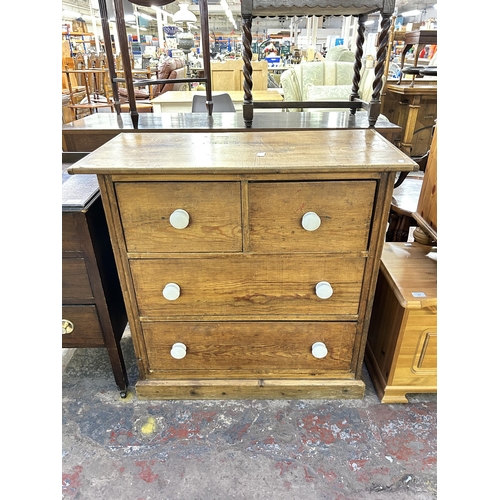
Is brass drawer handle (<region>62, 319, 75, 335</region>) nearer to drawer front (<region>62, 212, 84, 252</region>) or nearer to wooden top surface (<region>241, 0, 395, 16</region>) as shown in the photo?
drawer front (<region>62, 212, 84, 252</region>)

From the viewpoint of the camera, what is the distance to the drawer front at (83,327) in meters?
1.28

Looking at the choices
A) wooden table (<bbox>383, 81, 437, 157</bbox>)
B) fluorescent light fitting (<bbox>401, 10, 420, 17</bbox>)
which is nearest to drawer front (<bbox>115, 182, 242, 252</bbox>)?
wooden table (<bbox>383, 81, 437, 157</bbox>)

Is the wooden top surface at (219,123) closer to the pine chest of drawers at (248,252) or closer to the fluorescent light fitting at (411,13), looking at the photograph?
the pine chest of drawers at (248,252)

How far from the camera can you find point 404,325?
1.27 m

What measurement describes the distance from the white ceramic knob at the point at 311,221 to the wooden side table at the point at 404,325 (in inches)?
18.6

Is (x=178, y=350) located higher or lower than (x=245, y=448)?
higher

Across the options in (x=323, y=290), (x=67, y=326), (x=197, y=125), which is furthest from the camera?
(x=197, y=125)

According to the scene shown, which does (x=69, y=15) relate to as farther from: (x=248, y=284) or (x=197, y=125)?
(x=248, y=284)

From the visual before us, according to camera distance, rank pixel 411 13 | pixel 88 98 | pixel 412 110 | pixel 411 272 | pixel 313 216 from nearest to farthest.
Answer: pixel 313 216 → pixel 411 272 → pixel 412 110 → pixel 88 98 → pixel 411 13

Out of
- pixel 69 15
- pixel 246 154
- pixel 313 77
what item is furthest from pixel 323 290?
pixel 69 15

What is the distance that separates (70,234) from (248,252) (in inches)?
22.9

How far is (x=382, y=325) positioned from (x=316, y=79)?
315cm

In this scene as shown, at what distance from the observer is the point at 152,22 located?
2102 cm

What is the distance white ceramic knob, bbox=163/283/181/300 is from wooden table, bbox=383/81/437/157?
3620 millimetres
